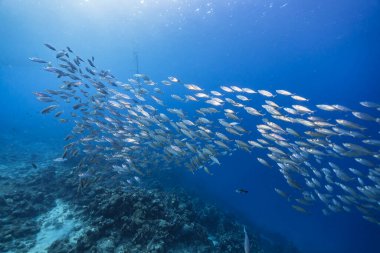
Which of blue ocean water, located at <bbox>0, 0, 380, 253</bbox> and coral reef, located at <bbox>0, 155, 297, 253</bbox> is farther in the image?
blue ocean water, located at <bbox>0, 0, 380, 253</bbox>

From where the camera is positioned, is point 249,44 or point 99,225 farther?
point 249,44

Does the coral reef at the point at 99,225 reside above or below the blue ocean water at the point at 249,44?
below

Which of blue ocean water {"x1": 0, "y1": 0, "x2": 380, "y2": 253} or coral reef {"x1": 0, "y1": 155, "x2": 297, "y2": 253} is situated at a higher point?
blue ocean water {"x1": 0, "y1": 0, "x2": 380, "y2": 253}

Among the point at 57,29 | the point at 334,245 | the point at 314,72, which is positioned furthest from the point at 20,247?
the point at 314,72

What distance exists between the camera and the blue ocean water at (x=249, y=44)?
110ft

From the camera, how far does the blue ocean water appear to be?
1318 inches

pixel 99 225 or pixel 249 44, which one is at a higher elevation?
pixel 249 44

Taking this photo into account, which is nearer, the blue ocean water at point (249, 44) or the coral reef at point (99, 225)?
the coral reef at point (99, 225)

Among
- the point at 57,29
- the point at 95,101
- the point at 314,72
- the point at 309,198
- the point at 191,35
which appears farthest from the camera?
the point at 314,72

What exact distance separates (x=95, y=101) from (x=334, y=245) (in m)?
42.4

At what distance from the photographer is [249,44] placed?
172 ft

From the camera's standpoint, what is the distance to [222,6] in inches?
1373

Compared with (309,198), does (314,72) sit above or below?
above

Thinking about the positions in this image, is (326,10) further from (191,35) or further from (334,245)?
(334,245)
